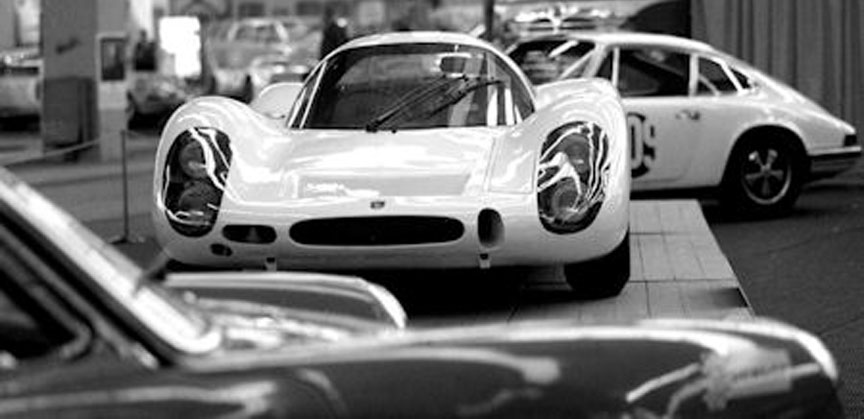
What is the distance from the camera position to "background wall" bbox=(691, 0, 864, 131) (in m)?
17.5

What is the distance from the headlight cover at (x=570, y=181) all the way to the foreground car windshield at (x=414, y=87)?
34.8 inches

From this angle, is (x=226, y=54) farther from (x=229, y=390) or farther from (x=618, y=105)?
(x=229, y=390)

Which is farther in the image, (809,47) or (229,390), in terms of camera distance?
(809,47)

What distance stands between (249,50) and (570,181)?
2719 centimetres

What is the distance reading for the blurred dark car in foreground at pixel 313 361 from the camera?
2.46 metres

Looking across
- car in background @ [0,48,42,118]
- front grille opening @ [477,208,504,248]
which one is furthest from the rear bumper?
car in background @ [0,48,42,118]

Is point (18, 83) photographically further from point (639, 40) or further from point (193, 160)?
point (193, 160)

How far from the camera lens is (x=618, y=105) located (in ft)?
29.0

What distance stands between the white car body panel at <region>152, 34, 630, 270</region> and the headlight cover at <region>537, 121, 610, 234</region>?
0.03m

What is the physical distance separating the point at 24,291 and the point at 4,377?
12 centimetres

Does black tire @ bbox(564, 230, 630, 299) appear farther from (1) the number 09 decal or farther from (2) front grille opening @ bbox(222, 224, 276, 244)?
(1) the number 09 decal

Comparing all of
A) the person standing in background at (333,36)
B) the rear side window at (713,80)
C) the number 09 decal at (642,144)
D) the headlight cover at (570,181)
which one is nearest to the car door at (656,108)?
the number 09 decal at (642,144)

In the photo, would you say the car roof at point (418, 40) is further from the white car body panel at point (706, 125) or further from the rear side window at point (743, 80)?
the rear side window at point (743, 80)

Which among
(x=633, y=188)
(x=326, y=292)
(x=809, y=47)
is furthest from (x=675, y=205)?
(x=326, y=292)
